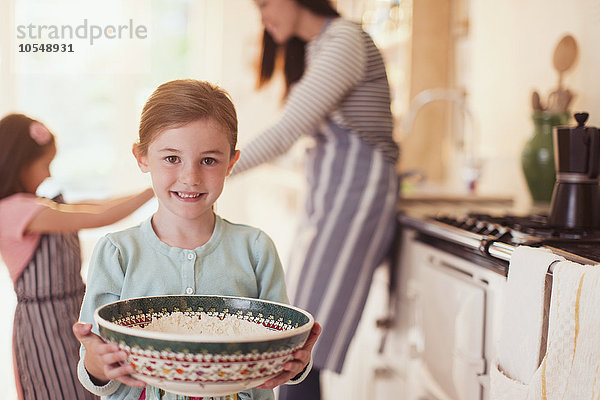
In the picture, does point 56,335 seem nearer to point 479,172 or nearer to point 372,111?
point 372,111

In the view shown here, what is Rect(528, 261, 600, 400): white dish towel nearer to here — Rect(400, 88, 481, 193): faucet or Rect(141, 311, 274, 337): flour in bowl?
Rect(141, 311, 274, 337): flour in bowl

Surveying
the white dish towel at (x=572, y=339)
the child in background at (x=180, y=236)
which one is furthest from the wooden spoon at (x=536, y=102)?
the child in background at (x=180, y=236)

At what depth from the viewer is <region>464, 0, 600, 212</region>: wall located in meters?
1.71

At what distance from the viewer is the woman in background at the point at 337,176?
5.30 feet

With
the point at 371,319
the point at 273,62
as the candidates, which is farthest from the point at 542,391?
the point at 371,319

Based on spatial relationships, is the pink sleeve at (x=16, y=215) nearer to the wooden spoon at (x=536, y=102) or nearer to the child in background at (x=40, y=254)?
the child in background at (x=40, y=254)

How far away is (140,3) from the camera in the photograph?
104cm

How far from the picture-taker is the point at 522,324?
1.04 metres

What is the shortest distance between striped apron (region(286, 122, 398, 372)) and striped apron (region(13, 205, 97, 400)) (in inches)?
29.3

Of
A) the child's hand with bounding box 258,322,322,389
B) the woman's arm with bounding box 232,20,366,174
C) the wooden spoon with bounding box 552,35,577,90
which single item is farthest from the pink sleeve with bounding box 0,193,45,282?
the wooden spoon with bounding box 552,35,577,90

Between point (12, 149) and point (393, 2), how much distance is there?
2.35 m

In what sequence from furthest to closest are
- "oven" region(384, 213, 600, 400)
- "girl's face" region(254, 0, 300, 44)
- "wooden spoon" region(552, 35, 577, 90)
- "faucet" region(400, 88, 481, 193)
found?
1. "faucet" region(400, 88, 481, 193)
2. "wooden spoon" region(552, 35, 577, 90)
3. "girl's face" region(254, 0, 300, 44)
4. "oven" region(384, 213, 600, 400)

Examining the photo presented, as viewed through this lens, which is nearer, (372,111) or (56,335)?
(56,335)

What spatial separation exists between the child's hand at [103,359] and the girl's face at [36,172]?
0.32m
